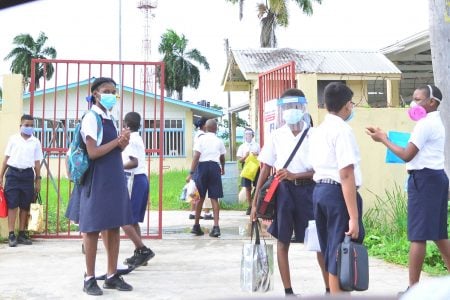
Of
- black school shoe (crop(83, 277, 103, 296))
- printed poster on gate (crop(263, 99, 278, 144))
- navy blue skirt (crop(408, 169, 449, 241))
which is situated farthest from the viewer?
printed poster on gate (crop(263, 99, 278, 144))

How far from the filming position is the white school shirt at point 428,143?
15.2 feet

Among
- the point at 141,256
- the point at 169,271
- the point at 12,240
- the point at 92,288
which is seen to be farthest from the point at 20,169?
the point at 92,288

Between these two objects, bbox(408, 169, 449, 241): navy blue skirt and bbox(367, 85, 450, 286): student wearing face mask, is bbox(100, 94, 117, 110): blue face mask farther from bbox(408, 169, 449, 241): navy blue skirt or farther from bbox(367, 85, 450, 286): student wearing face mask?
bbox(408, 169, 449, 241): navy blue skirt

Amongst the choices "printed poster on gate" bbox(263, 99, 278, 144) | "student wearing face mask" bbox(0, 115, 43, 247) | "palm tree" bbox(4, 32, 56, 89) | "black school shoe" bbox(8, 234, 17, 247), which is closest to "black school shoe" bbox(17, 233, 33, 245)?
"student wearing face mask" bbox(0, 115, 43, 247)

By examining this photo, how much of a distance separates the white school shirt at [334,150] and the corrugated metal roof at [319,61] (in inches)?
437

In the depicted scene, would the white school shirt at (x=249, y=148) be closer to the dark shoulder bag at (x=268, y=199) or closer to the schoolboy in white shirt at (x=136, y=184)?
the schoolboy in white shirt at (x=136, y=184)

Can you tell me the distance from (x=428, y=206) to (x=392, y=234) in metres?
3.22

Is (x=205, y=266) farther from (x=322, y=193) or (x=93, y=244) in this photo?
(x=322, y=193)

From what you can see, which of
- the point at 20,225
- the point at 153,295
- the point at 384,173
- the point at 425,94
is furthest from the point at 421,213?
the point at 20,225

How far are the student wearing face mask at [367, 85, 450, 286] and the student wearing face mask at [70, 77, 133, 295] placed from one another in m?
2.36

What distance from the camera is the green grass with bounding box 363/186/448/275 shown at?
20.8ft

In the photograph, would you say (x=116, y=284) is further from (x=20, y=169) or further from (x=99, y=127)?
(x=20, y=169)

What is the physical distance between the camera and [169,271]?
6.36m

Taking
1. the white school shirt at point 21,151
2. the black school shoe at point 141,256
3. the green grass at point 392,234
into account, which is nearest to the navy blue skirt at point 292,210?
the green grass at point 392,234
